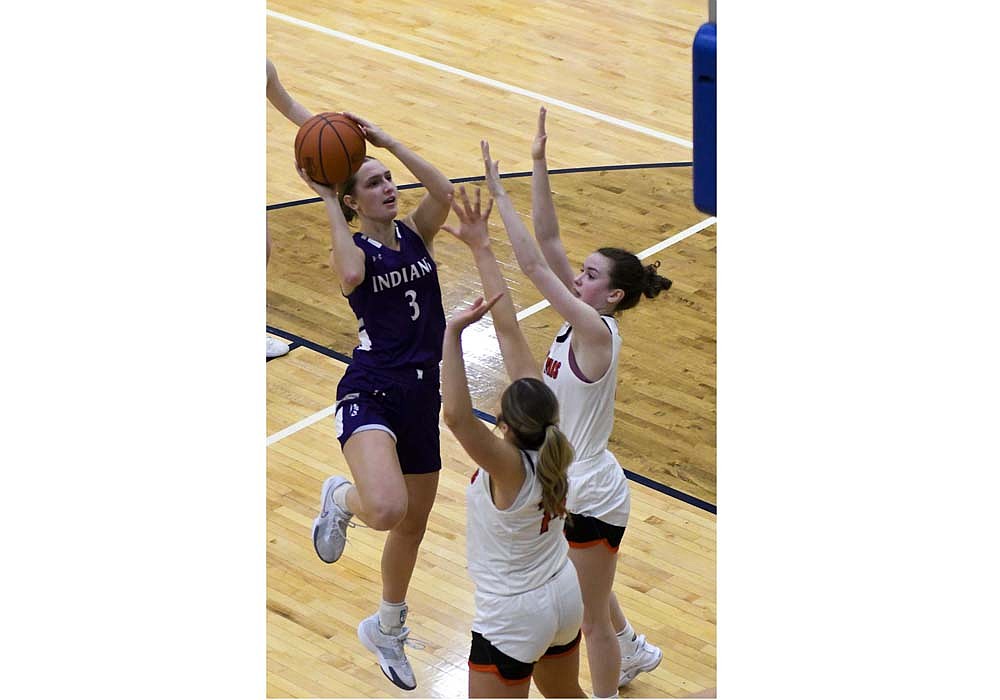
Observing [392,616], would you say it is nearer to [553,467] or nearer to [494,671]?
[494,671]

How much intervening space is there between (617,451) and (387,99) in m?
4.64

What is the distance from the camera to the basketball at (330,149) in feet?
15.6

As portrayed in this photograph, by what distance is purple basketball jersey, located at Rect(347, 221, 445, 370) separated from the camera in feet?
15.9

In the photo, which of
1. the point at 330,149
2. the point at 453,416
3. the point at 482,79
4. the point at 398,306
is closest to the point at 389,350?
the point at 398,306

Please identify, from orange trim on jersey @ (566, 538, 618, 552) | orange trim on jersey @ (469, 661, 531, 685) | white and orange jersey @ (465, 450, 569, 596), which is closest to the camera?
white and orange jersey @ (465, 450, 569, 596)

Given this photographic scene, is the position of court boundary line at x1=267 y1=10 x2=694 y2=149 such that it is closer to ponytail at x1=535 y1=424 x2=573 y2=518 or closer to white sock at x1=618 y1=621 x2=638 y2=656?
white sock at x1=618 y1=621 x2=638 y2=656

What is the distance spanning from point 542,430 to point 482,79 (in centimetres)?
728

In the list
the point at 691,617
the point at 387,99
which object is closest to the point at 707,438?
the point at 691,617

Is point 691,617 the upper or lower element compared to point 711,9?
lower

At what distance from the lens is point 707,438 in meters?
6.72

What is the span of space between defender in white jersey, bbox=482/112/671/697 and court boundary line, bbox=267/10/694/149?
523 centimetres

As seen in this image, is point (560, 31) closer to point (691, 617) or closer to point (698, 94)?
point (691, 617)

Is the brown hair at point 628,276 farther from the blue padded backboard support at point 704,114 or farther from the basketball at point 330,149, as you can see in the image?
the basketball at point 330,149

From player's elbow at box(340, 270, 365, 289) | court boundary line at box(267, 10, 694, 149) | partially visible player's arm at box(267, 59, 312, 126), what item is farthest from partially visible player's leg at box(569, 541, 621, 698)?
court boundary line at box(267, 10, 694, 149)
